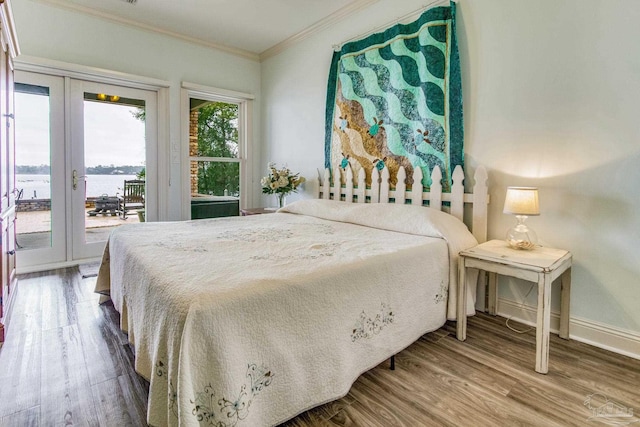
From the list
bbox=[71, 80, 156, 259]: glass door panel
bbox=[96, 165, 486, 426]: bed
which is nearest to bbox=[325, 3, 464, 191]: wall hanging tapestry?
bbox=[96, 165, 486, 426]: bed

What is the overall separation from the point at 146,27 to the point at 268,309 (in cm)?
390

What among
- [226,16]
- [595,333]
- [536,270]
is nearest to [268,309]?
[536,270]

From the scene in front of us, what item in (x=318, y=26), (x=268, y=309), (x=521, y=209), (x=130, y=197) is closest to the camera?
(x=268, y=309)

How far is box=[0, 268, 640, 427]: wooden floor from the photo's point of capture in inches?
55.1

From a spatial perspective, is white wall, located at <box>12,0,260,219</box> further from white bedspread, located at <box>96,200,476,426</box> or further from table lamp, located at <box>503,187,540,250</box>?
table lamp, located at <box>503,187,540,250</box>

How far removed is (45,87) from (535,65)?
4.32m

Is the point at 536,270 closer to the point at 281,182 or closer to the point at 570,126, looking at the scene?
the point at 570,126

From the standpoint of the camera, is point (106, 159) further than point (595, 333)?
Yes

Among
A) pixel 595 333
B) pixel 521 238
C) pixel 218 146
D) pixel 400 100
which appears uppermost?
pixel 400 100

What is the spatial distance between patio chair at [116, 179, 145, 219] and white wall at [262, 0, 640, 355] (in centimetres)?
362

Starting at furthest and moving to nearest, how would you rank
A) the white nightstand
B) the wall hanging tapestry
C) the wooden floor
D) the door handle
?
the door handle, the wall hanging tapestry, the white nightstand, the wooden floor

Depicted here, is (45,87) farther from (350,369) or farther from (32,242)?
(350,369)

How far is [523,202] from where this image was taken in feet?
6.40

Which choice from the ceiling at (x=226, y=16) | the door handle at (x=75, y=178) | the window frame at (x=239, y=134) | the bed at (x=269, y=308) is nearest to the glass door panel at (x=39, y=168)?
the door handle at (x=75, y=178)
